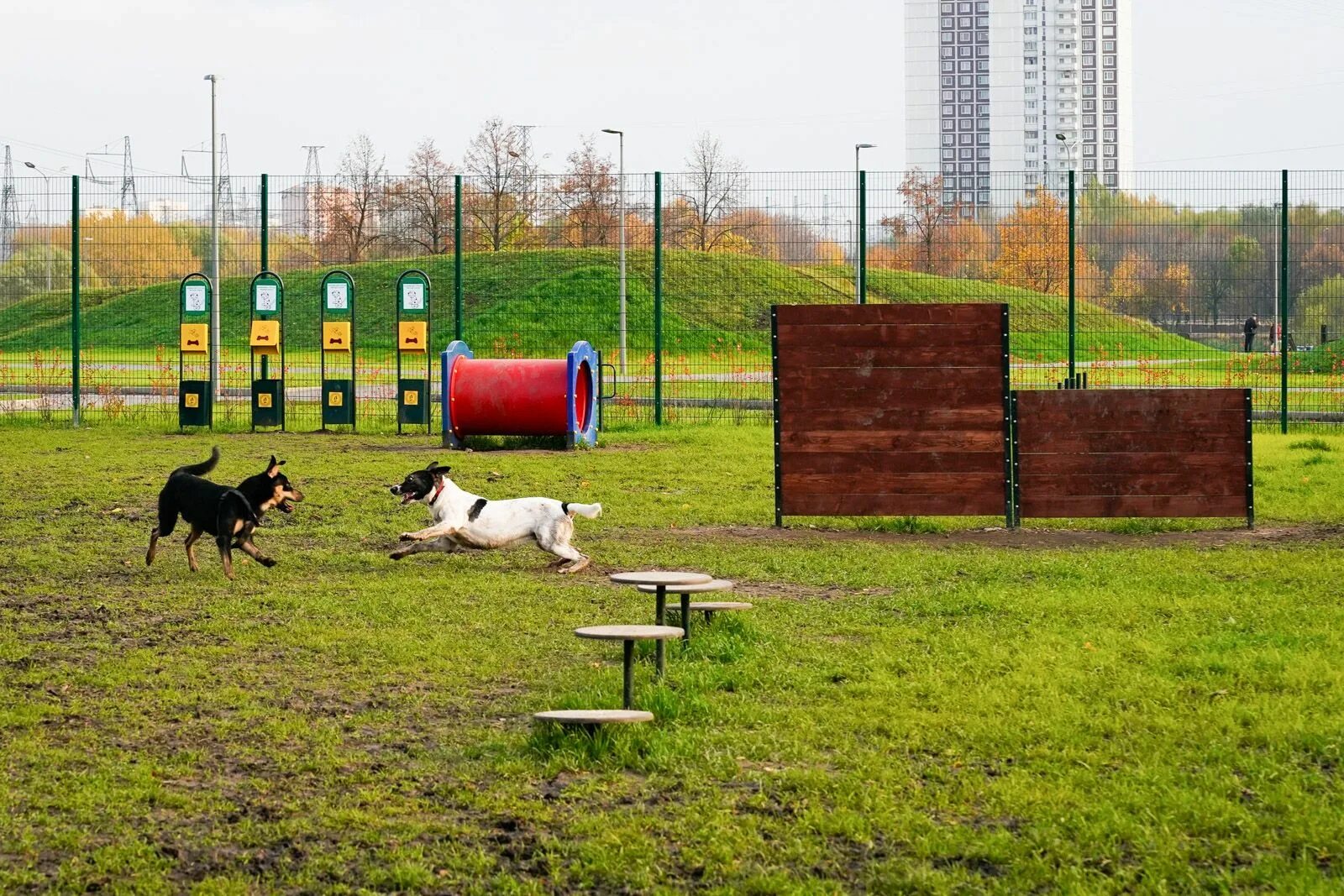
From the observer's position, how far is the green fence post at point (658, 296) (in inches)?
890

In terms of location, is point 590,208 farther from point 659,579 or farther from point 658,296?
point 659,579

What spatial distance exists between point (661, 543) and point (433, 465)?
186 centimetres

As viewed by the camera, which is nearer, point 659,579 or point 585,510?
point 659,579

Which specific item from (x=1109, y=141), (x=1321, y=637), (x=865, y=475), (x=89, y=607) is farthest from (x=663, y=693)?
(x=1109, y=141)

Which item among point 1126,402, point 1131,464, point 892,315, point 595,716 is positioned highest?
point 892,315

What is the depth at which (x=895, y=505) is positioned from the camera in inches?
503

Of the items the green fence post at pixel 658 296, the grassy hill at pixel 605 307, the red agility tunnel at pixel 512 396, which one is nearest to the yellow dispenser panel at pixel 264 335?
the grassy hill at pixel 605 307

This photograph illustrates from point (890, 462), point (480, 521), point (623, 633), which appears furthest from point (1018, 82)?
point (623, 633)

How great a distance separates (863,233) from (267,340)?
8.59 meters

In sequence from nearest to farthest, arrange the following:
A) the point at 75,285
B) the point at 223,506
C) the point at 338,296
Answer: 1. the point at 223,506
2. the point at 338,296
3. the point at 75,285

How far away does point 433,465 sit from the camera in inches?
443

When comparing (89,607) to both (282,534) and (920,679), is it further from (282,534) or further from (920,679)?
(920,679)

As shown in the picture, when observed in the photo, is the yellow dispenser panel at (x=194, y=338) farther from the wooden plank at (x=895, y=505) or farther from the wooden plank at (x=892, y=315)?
the wooden plank at (x=895, y=505)

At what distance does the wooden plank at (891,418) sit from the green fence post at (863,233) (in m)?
9.63
